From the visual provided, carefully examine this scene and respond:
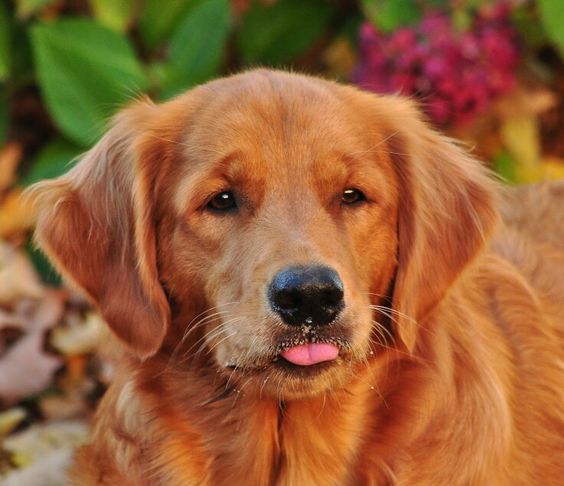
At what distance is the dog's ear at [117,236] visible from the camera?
367 centimetres

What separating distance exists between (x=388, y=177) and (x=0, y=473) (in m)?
2.20

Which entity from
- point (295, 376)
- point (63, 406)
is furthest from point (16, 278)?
point (295, 376)

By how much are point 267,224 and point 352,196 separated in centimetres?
32

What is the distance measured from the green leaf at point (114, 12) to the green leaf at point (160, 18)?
0.13 metres

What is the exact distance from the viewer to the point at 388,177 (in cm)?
374

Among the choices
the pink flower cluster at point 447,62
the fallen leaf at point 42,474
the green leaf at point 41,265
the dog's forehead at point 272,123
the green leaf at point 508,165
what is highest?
the dog's forehead at point 272,123

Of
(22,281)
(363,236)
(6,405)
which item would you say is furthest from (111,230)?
(22,281)

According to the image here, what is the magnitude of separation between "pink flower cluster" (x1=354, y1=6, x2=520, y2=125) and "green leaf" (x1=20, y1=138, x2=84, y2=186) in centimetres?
168

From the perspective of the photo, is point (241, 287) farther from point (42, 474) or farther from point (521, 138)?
point (521, 138)

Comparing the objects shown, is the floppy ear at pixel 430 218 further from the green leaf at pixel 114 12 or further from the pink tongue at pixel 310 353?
the green leaf at pixel 114 12

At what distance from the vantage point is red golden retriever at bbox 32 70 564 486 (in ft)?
11.6

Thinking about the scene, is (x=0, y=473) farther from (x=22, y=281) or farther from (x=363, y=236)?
(x=363, y=236)

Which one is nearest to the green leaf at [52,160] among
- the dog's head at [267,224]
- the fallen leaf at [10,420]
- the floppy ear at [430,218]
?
the fallen leaf at [10,420]

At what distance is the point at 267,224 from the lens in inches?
135
